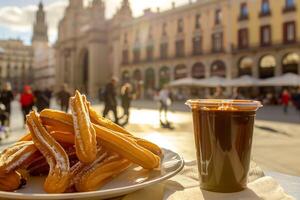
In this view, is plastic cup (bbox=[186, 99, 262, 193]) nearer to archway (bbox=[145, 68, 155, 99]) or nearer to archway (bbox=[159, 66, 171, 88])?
archway (bbox=[159, 66, 171, 88])

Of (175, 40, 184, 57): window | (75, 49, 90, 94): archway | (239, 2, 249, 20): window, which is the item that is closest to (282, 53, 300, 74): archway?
(239, 2, 249, 20): window

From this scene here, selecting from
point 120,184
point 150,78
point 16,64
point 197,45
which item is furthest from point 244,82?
point 16,64

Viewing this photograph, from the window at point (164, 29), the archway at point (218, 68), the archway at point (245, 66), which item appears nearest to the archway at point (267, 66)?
the archway at point (245, 66)

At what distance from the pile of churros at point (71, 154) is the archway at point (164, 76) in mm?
37387

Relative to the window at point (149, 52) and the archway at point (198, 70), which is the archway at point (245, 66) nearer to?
the archway at point (198, 70)

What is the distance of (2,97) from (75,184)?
10521 mm

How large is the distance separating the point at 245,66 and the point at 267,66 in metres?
2.11

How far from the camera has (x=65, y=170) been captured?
0.99m

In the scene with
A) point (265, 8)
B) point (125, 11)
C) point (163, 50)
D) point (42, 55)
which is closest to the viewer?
point (265, 8)

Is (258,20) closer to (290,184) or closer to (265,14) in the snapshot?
(265,14)

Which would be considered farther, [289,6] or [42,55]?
[42,55]

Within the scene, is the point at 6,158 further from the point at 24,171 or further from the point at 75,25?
the point at 75,25

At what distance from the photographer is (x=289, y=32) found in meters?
28.4

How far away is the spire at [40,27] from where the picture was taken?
364 feet
